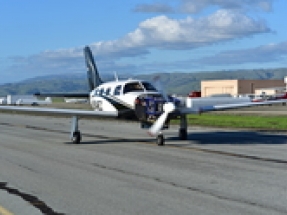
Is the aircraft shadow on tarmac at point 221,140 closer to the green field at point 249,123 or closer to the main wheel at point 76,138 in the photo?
the main wheel at point 76,138

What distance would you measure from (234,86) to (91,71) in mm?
111296

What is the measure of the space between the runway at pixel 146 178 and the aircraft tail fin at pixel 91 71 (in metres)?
8.61

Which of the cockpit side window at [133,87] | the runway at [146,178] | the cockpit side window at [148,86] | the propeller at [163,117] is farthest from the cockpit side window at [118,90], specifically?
the propeller at [163,117]

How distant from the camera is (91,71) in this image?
2900 centimetres

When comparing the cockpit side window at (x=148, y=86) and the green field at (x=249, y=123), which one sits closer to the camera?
the cockpit side window at (x=148, y=86)

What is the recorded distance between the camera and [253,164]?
14.0 m

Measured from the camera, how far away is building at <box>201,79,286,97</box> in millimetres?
136625

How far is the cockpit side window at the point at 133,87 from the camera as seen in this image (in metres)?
21.1

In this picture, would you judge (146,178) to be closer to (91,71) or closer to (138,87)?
(138,87)

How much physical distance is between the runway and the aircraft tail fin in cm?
861

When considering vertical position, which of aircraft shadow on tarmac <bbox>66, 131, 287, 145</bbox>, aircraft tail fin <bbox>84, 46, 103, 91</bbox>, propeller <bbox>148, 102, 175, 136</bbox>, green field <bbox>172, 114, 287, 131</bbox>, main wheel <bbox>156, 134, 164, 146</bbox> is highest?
aircraft tail fin <bbox>84, 46, 103, 91</bbox>

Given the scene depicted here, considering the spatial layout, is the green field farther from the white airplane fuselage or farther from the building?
the building

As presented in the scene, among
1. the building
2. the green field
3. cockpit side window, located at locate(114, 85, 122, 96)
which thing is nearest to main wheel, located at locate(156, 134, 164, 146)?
cockpit side window, located at locate(114, 85, 122, 96)

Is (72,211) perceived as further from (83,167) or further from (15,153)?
(15,153)
